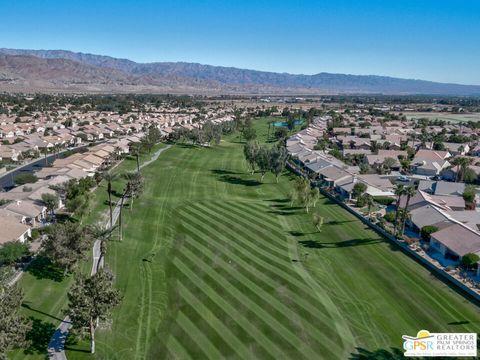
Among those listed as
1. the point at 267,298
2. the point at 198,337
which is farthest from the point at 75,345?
the point at 267,298

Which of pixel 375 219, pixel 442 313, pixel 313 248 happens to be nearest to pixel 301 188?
pixel 375 219

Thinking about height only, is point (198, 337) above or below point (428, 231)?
below

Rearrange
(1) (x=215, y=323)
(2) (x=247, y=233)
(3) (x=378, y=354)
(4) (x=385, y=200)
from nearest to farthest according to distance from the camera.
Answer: (3) (x=378, y=354) → (1) (x=215, y=323) → (2) (x=247, y=233) → (4) (x=385, y=200)

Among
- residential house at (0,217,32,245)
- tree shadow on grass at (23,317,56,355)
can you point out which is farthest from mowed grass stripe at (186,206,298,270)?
tree shadow on grass at (23,317,56,355)

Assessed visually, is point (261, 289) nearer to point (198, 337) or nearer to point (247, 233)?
point (198, 337)

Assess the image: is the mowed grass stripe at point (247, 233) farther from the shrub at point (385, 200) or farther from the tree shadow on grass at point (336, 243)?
the shrub at point (385, 200)

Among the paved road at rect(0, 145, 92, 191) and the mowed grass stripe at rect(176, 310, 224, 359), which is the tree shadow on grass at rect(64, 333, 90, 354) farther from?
the paved road at rect(0, 145, 92, 191)
